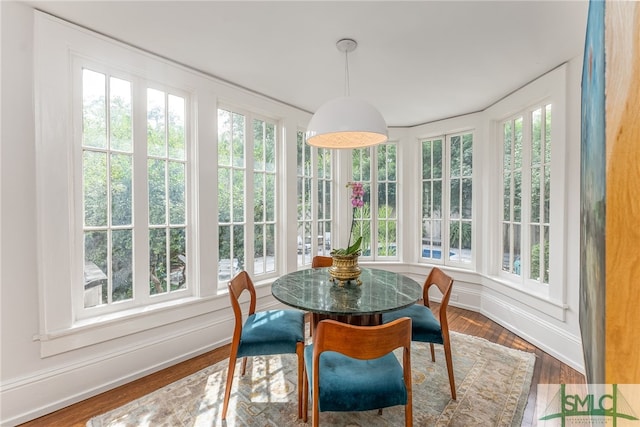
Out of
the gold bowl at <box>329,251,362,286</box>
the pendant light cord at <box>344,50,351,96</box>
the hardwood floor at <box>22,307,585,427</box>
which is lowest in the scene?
the hardwood floor at <box>22,307,585,427</box>

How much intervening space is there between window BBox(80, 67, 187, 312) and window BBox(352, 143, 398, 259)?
9.02 feet

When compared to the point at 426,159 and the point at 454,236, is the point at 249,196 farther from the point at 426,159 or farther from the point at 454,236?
the point at 454,236

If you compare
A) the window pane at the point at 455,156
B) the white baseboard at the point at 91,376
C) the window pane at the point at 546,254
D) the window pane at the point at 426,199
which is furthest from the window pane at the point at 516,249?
the white baseboard at the point at 91,376

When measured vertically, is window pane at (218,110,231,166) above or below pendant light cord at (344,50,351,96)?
below

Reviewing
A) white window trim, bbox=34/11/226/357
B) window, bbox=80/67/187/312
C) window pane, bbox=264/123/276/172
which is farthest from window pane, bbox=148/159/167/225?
window pane, bbox=264/123/276/172

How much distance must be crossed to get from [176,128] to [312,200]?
1901 mm

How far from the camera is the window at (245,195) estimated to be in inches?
116

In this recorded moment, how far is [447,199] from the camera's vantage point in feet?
13.5

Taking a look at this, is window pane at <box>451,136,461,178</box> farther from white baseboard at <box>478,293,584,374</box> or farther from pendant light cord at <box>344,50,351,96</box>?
pendant light cord at <box>344,50,351,96</box>

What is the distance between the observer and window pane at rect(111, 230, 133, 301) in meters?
2.23

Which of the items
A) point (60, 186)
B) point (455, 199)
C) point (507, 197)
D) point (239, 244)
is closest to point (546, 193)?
point (507, 197)

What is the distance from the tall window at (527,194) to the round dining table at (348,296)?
5.69 ft

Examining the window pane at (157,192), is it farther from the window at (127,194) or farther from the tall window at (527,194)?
the tall window at (527,194)

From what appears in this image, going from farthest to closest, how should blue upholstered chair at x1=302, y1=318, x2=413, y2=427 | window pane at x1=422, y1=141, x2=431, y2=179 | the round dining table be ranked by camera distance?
window pane at x1=422, y1=141, x2=431, y2=179 < the round dining table < blue upholstered chair at x1=302, y1=318, x2=413, y2=427
